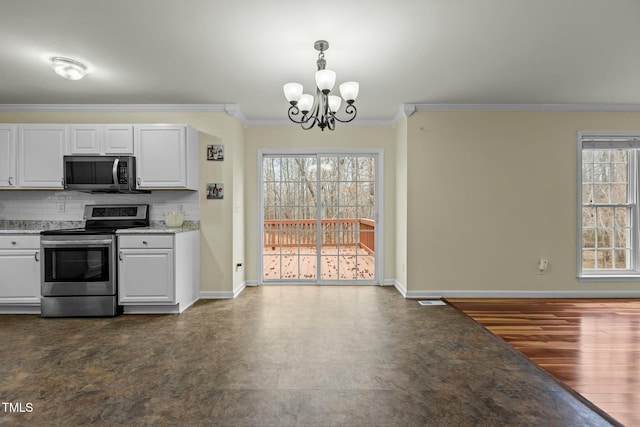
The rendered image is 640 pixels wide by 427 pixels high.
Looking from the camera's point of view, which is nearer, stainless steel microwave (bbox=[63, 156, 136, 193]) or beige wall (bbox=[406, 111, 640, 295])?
stainless steel microwave (bbox=[63, 156, 136, 193])

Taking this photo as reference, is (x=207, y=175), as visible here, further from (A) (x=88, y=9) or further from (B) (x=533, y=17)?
(B) (x=533, y=17)

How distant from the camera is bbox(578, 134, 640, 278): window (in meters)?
4.35

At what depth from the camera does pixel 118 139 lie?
3.90 meters

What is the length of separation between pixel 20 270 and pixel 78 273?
635mm

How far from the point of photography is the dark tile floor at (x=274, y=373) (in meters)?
1.86

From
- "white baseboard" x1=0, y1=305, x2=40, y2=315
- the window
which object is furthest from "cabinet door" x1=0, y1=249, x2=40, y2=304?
the window

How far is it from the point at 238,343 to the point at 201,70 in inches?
97.8

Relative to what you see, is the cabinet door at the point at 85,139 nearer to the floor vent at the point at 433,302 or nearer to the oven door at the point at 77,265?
the oven door at the point at 77,265

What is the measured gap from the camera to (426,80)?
3443 millimetres

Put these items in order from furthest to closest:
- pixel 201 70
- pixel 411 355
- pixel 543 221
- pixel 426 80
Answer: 1. pixel 543 221
2. pixel 426 80
3. pixel 201 70
4. pixel 411 355

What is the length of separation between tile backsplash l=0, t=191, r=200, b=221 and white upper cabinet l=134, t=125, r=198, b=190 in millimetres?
349

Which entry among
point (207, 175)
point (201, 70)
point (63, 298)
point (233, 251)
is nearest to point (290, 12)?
point (201, 70)

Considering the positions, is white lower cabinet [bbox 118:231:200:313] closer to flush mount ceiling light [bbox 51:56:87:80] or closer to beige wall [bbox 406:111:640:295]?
flush mount ceiling light [bbox 51:56:87:80]

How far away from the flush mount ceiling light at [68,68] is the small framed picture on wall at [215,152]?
1.47 metres
